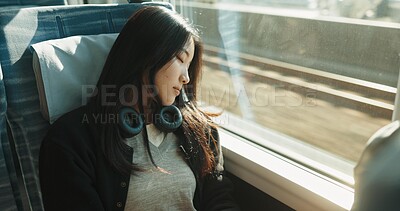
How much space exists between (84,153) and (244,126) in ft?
2.37

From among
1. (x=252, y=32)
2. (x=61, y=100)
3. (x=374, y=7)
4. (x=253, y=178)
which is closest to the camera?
(x=374, y=7)

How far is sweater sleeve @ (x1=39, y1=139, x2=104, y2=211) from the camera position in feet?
2.86

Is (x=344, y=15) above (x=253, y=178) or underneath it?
above

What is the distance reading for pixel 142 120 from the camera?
979mm

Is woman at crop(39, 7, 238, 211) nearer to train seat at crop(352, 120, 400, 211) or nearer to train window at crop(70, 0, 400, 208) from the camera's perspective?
train window at crop(70, 0, 400, 208)

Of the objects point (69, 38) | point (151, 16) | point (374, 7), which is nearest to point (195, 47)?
point (151, 16)

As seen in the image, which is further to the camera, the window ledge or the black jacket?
the window ledge

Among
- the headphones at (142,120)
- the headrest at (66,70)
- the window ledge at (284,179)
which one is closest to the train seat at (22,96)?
the headrest at (66,70)

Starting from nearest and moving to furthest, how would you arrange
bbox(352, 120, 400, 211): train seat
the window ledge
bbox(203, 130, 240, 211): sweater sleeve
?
bbox(352, 120, 400, 211): train seat → the window ledge → bbox(203, 130, 240, 211): sweater sleeve

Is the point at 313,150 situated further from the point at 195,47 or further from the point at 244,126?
the point at 195,47

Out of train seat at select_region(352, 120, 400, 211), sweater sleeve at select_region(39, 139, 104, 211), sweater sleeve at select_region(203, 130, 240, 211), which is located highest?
train seat at select_region(352, 120, 400, 211)

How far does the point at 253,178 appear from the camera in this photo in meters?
1.18

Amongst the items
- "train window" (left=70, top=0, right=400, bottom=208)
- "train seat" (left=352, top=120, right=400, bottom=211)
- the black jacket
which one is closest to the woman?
the black jacket

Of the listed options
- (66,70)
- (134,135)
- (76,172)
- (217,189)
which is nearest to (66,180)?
(76,172)
